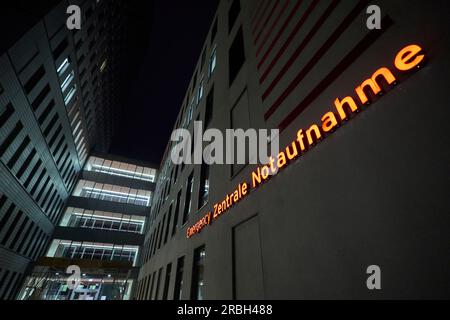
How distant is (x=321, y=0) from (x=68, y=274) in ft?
127

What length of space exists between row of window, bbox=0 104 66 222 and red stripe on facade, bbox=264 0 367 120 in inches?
784

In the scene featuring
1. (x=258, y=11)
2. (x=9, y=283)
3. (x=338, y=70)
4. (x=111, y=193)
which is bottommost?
(x=9, y=283)

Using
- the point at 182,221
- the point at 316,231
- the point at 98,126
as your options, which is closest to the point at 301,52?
the point at 316,231

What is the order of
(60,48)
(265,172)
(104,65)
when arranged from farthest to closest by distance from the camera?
(104,65), (60,48), (265,172)

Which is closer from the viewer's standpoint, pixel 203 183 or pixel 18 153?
pixel 203 183

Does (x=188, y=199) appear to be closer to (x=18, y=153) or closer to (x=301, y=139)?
(x=301, y=139)

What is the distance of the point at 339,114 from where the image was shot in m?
3.95

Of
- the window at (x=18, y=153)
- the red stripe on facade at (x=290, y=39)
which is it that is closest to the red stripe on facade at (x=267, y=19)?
the red stripe on facade at (x=290, y=39)

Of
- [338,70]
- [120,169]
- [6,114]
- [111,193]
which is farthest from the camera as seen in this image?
[120,169]

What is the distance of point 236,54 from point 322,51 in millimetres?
7744

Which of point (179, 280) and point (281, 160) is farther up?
point (281, 160)

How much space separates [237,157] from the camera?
8.01 metres

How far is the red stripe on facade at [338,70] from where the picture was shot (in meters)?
3.79

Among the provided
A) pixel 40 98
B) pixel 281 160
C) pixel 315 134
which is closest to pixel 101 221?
pixel 40 98
